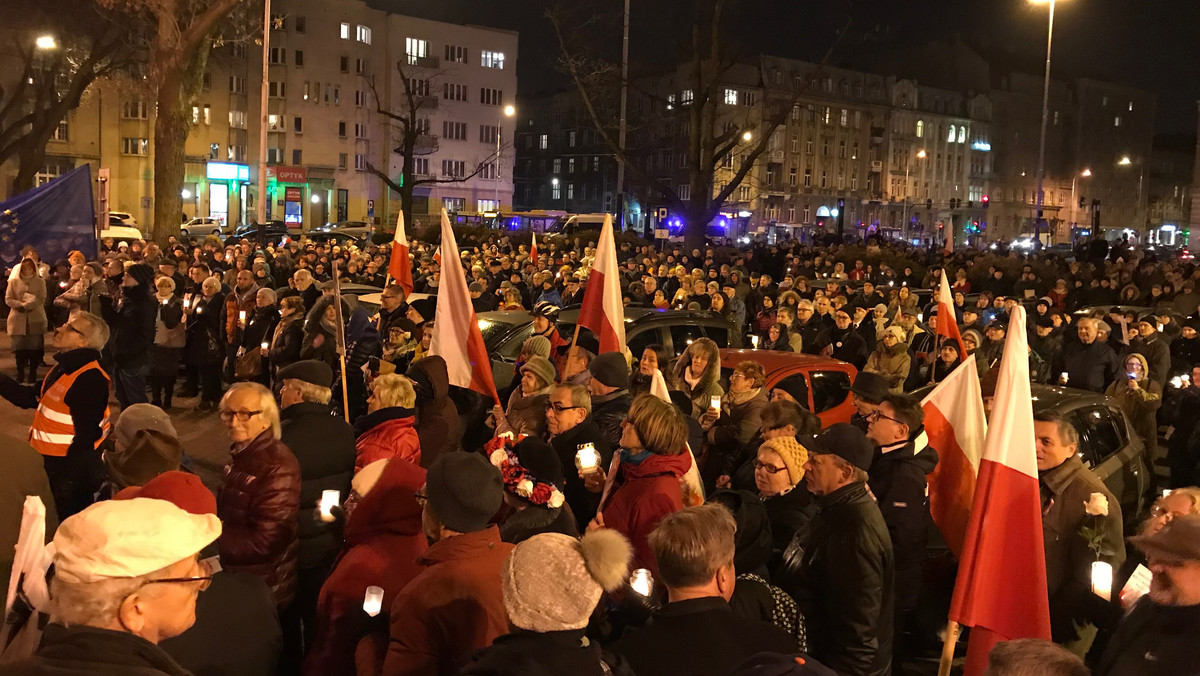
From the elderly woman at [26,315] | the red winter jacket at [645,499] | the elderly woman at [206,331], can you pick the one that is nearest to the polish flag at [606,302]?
the red winter jacket at [645,499]

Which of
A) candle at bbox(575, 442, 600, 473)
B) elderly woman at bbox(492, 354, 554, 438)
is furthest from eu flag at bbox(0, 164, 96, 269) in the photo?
candle at bbox(575, 442, 600, 473)

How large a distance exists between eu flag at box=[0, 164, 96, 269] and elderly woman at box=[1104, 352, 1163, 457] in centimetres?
1563

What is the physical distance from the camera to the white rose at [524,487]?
4148 mm

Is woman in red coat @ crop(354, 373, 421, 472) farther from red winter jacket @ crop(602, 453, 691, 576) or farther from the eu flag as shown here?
the eu flag

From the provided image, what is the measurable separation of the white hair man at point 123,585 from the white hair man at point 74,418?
4.11 meters

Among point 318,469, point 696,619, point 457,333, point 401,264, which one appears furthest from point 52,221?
point 696,619

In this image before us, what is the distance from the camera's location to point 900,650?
18.9ft

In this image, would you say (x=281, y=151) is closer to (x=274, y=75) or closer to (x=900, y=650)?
(x=274, y=75)

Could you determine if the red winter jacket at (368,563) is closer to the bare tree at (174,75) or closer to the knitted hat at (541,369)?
the knitted hat at (541,369)

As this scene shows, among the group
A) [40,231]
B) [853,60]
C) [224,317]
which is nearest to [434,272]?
[224,317]

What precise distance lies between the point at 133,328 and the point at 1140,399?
10.2m

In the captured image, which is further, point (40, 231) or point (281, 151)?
point (281, 151)

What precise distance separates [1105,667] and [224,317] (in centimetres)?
1106

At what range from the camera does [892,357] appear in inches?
419
